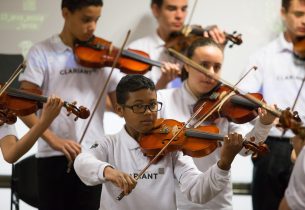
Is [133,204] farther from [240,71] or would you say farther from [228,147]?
[240,71]

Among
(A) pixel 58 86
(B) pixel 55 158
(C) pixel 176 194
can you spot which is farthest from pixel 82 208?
(C) pixel 176 194

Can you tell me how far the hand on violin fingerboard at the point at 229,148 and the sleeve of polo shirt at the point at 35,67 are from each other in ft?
4.21

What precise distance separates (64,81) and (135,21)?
3.10ft

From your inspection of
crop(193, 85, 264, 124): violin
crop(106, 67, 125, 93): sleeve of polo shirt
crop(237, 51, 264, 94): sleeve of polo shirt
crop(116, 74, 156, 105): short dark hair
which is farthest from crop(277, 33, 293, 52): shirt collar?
crop(116, 74, 156, 105): short dark hair

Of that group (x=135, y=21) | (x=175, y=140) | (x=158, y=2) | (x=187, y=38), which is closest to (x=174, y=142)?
(x=175, y=140)

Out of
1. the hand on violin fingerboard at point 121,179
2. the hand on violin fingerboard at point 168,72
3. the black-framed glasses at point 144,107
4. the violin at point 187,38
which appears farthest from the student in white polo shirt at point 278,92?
the hand on violin fingerboard at point 121,179

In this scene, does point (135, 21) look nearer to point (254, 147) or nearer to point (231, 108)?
point (231, 108)

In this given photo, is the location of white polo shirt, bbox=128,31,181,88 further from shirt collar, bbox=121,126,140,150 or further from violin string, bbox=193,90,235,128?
shirt collar, bbox=121,126,140,150

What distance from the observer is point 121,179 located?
224cm

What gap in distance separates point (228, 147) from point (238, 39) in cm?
136

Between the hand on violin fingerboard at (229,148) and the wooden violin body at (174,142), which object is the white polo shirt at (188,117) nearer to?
the wooden violin body at (174,142)

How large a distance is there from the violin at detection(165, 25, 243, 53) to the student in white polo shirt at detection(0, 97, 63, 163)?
3.01 ft

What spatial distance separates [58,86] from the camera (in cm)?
330

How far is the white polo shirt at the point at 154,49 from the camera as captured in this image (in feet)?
11.9
